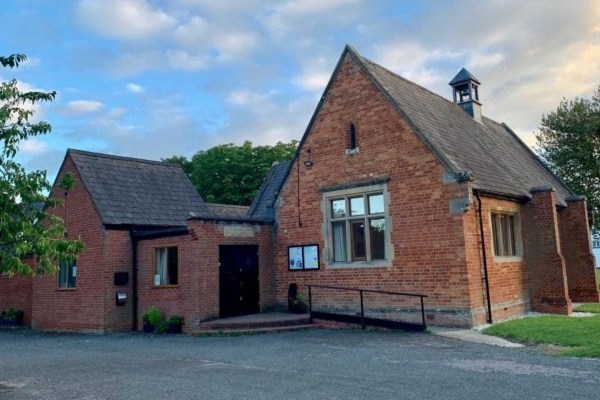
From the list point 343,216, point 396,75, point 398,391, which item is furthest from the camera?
point 396,75

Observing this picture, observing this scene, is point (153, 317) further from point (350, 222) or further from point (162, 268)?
point (350, 222)

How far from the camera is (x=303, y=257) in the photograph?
17.2 metres

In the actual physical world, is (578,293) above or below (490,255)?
below

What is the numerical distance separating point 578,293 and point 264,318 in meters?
12.2

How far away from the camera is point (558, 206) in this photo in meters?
19.9

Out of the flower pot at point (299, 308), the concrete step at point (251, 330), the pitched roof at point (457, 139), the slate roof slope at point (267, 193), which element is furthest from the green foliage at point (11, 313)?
the pitched roof at point (457, 139)

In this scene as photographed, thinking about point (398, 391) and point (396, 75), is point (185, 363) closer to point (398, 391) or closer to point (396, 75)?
point (398, 391)

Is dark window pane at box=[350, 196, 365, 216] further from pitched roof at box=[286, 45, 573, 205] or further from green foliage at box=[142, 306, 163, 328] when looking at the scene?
green foliage at box=[142, 306, 163, 328]

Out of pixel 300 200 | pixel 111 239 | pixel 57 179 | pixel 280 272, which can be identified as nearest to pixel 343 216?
pixel 300 200

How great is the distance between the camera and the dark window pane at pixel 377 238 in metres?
15.7

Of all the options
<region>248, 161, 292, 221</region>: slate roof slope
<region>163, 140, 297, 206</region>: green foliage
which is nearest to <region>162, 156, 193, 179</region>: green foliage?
<region>163, 140, 297, 206</region>: green foliage

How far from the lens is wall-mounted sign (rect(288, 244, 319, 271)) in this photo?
16.9 meters

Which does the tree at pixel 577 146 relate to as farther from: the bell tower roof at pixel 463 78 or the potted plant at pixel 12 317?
the potted plant at pixel 12 317

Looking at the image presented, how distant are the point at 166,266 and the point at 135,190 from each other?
155 inches
